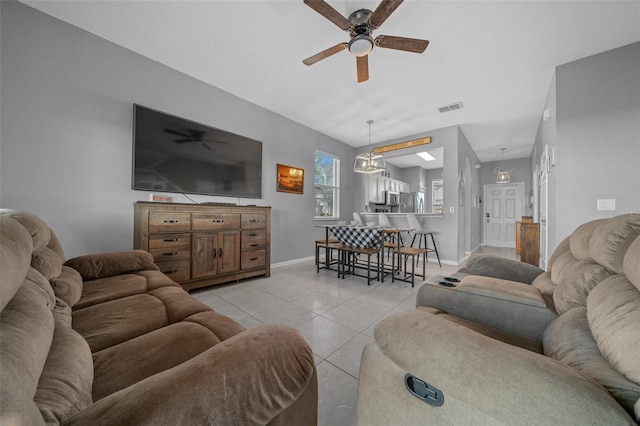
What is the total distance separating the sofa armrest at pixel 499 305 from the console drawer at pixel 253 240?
8.37 feet

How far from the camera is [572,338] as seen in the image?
2.59 ft

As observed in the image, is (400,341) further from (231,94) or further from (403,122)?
(403,122)

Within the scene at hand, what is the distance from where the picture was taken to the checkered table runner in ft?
10.8

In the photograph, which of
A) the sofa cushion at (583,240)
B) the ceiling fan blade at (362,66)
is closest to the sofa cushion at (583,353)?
the sofa cushion at (583,240)

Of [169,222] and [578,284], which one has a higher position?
[169,222]

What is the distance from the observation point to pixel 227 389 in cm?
54

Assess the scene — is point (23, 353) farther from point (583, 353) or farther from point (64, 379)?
point (583, 353)

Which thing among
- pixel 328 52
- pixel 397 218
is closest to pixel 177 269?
pixel 328 52

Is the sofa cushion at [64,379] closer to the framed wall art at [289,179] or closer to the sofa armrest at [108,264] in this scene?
the sofa armrest at [108,264]

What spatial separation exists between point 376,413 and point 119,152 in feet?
11.1

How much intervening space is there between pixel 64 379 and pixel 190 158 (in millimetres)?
3036

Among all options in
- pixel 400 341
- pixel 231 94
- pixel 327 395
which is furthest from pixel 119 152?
pixel 400 341

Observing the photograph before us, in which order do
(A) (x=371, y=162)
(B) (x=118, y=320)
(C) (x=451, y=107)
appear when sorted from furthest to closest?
1. (A) (x=371, y=162)
2. (C) (x=451, y=107)
3. (B) (x=118, y=320)

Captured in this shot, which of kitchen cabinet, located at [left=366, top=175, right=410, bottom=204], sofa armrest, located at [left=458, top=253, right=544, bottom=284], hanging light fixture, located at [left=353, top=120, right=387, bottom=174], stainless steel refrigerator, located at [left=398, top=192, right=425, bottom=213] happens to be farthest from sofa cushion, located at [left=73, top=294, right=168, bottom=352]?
stainless steel refrigerator, located at [left=398, top=192, right=425, bottom=213]
